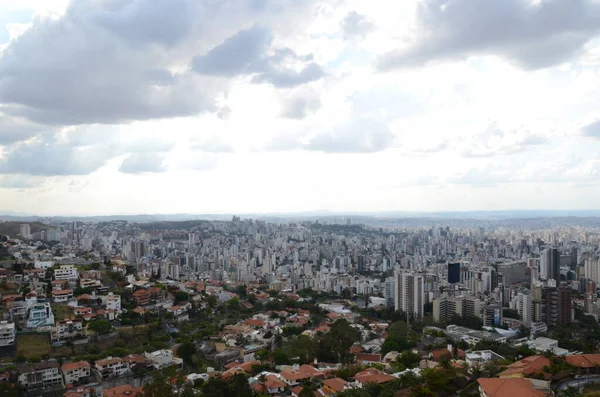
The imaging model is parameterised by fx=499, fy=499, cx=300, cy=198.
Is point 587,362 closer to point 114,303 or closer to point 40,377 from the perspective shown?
point 40,377

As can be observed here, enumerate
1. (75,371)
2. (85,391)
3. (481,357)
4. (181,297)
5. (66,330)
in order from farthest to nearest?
1. (181,297)
2. (66,330)
3. (481,357)
4. (75,371)
5. (85,391)

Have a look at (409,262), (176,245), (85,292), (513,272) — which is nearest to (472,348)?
(85,292)

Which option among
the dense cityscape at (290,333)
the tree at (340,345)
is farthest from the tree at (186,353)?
the tree at (340,345)

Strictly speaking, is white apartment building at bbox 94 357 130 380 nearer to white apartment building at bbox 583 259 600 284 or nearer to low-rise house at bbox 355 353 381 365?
low-rise house at bbox 355 353 381 365

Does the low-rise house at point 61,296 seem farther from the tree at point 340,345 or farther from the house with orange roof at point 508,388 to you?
the house with orange roof at point 508,388

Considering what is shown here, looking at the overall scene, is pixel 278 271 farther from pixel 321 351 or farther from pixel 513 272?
pixel 321 351

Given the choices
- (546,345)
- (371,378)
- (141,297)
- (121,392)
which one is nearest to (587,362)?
(371,378)

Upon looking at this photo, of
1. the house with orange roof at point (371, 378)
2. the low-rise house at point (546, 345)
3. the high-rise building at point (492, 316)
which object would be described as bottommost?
the high-rise building at point (492, 316)
